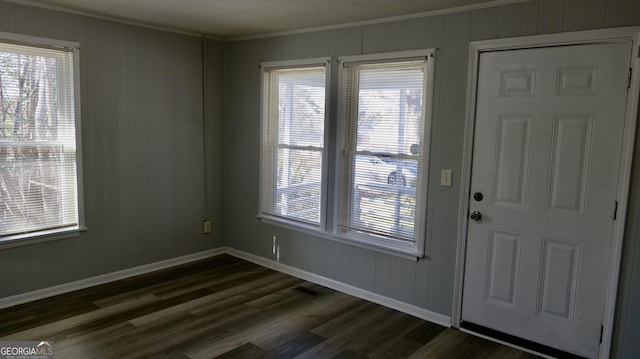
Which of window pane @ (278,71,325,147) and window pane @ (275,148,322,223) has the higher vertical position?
window pane @ (278,71,325,147)

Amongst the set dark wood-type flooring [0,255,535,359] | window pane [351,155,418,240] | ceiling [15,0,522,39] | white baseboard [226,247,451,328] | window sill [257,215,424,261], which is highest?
ceiling [15,0,522,39]

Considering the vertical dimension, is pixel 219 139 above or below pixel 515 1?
below

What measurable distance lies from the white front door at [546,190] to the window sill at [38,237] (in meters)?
3.14

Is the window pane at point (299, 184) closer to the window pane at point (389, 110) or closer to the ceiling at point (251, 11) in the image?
the window pane at point (389, 110)

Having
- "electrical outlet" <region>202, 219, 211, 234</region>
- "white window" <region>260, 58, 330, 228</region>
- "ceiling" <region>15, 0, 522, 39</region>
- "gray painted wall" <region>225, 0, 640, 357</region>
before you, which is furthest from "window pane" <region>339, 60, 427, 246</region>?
"electrical outlet" <region>202, 219, 211, 234</region>

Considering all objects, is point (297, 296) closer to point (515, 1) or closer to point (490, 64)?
point (490, 64)

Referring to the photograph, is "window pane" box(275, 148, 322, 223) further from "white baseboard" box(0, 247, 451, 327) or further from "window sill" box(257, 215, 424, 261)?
"white baseboard" box(0, 247, 451, 327)

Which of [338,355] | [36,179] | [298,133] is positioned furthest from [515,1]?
[36,179]

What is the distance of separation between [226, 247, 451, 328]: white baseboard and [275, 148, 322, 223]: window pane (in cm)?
52

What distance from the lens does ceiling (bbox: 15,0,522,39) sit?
314 centimetres

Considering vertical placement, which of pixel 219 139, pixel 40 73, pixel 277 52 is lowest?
pixel 219 139

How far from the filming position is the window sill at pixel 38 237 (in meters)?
3.44

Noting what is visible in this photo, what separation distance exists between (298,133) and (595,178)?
2443mm

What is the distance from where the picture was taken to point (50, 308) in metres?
3.45
